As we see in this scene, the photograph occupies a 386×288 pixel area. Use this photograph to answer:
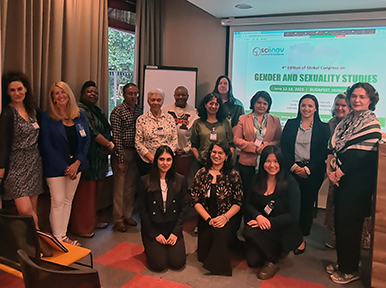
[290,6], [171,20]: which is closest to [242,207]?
[290,6]

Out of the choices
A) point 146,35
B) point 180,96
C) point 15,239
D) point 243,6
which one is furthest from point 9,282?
point 243,6

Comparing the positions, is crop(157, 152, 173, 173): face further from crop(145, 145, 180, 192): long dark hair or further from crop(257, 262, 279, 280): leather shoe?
crop(257, 262, 279, 280): leather shoe

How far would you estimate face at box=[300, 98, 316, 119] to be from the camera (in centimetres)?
303

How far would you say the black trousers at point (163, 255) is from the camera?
2.71 meters

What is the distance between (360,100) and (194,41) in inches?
127

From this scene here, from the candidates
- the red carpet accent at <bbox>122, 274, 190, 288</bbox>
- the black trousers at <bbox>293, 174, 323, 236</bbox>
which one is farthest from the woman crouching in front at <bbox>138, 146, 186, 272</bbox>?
the black trousers at <bbox>293, 174, 323, 236</bbox>

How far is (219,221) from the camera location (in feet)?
8.99

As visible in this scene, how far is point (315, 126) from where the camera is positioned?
306cm

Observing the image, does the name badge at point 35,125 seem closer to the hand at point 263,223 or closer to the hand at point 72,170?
the hand at point 72,170

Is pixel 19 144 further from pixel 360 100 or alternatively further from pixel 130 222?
pixel 360 100

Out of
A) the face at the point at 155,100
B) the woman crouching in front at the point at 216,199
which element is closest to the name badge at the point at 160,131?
the face at the point at 155,100

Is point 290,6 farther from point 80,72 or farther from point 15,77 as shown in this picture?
point 15,77

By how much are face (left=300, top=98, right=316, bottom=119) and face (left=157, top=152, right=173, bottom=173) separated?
128 centimetres

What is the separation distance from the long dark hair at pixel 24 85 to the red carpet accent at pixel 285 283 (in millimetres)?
2277
